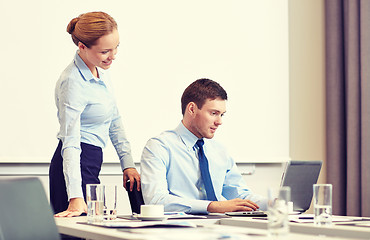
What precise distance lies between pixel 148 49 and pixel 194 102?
133 cm

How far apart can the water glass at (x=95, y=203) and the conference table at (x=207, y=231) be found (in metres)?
0.04

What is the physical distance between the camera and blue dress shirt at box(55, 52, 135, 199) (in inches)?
105

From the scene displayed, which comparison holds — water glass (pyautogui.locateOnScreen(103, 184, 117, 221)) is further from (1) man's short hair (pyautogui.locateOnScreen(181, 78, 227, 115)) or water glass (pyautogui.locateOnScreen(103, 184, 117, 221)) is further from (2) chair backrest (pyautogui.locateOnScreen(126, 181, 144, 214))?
(1) man's short hair (pyautogui.locateOnScreen(181, 78, 227, 115))

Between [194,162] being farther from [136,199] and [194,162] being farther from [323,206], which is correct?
[323,206]

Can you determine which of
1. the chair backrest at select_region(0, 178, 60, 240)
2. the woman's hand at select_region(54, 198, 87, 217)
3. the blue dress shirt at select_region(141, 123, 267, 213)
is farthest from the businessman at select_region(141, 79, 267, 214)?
the chair backrest at select_region(0, 178, 60, 240)

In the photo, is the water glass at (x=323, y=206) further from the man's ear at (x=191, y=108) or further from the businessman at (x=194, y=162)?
the man's ear at (x=191, y=108)


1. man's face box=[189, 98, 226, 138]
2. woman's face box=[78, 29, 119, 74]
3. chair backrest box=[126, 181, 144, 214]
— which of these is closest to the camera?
woman's face box=[78, 29, 119, 74]

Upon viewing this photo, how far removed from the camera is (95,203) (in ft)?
7.01

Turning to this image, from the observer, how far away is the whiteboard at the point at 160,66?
3797 millimetres

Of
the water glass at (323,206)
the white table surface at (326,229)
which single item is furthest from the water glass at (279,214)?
the water glass at (323,206)

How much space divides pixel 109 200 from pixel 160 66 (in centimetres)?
231

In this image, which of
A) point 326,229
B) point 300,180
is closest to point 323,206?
point 326,229

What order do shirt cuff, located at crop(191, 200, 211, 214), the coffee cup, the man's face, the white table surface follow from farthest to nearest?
1. the man's face
2. shirt cuff, located at crop(191, 200, 211, 214)
3. the coffee cup
4. the white table surface

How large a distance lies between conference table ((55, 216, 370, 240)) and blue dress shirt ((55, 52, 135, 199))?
448mm
